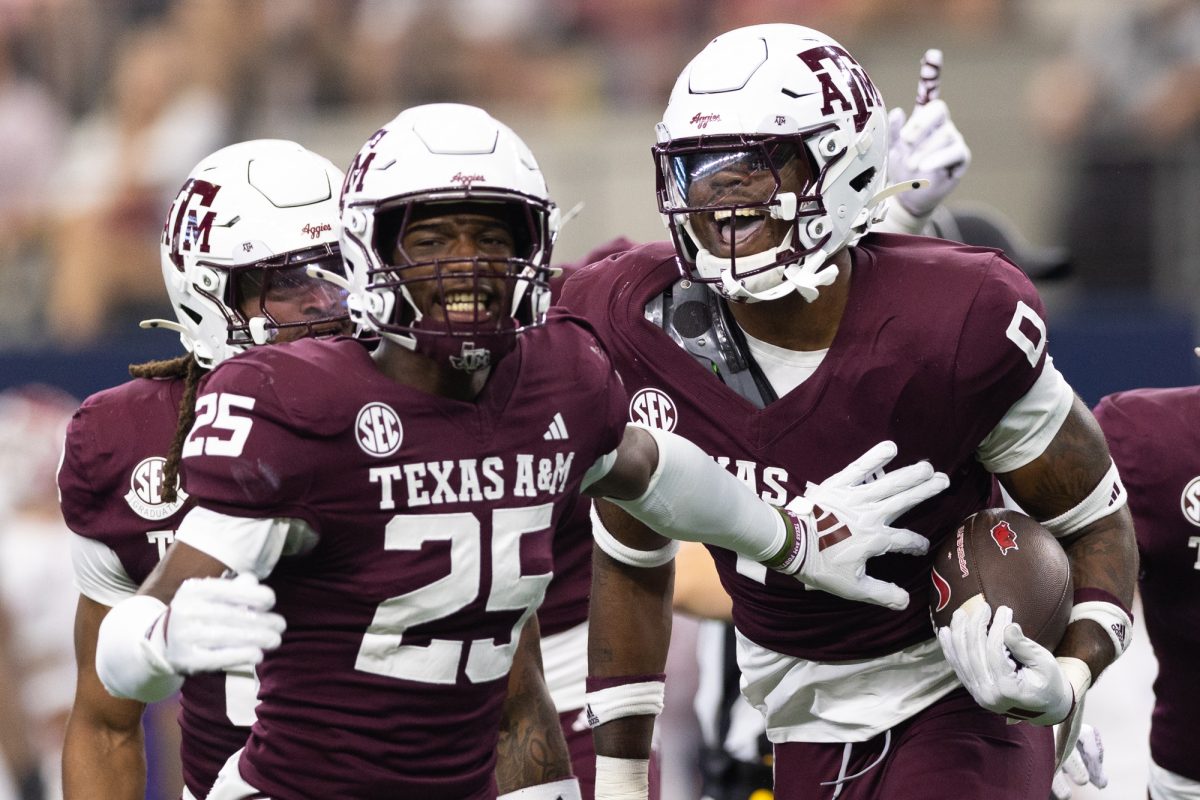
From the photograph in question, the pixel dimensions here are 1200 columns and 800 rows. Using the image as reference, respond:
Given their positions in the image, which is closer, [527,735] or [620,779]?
[527,735]

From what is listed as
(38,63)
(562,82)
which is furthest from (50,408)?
(562,82)

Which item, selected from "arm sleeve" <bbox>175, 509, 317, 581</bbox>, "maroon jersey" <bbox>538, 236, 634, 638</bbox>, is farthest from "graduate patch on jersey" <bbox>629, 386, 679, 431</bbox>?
"arm sleeve" <bbox>175, 509, 317, 581</bbox>

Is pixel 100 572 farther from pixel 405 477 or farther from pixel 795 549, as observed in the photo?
pixel 795 549

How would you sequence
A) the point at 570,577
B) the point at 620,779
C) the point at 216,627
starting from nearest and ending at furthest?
the point at 216,627
the point at 620,779
the point at 570,577

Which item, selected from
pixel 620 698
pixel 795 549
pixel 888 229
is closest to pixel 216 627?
pixel 795 549

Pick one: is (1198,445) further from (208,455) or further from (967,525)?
(208,455)

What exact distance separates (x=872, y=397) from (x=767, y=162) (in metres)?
0.45

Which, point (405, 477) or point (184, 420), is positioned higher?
point (405, 477)

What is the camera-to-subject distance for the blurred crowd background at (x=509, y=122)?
6.84 m

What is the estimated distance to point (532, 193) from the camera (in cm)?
283

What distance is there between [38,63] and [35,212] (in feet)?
2.18

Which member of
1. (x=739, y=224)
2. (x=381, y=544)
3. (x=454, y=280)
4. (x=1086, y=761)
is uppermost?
(x=454, y=280)

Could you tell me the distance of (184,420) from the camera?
331cm

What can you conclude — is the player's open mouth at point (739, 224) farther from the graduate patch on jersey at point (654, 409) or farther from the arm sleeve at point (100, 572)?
the arm sleeve at point (100, 572)
